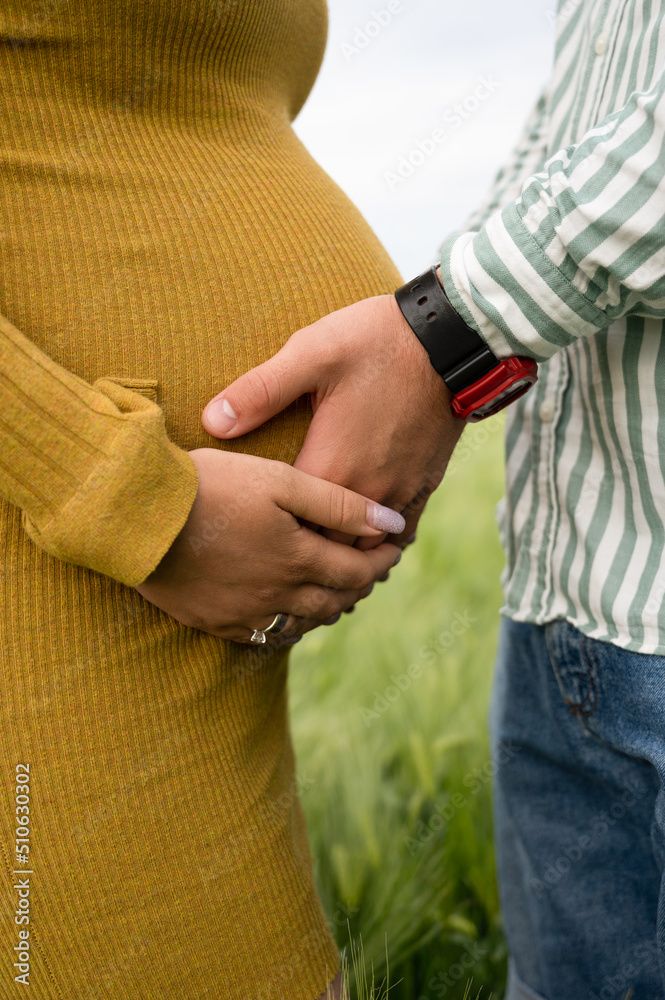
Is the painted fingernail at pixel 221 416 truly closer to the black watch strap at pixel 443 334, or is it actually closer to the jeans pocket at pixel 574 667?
Result: the black watch strap at pixel 443 334

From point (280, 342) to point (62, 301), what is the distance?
20 centimetres

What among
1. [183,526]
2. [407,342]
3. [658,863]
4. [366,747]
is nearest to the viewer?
[183,526]

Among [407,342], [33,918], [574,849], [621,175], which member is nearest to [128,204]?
[407,342]

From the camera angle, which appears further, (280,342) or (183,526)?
(280,342)

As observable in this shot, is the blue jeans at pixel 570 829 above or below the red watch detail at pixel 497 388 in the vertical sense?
below

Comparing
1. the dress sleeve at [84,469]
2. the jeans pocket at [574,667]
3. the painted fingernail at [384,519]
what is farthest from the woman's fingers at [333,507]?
the jeans pocket at [574,667]

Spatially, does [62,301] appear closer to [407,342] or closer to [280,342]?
[280,342]

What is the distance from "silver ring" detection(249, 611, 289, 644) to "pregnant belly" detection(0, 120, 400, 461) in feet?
0.50

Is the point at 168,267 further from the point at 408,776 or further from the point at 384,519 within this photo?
the point at 408,776

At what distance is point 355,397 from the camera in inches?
29.1

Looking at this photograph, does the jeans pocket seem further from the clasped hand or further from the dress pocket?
the dress pocket

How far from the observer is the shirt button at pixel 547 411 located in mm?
921

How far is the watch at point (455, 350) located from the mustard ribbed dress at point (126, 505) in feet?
0.35

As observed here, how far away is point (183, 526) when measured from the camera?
0.64 metres
